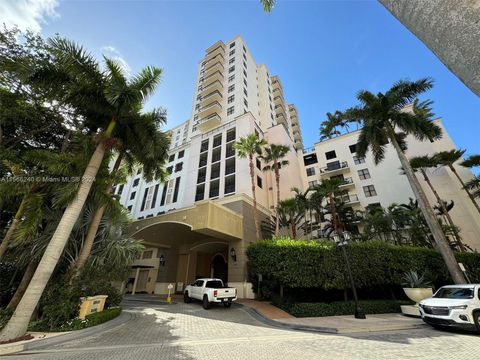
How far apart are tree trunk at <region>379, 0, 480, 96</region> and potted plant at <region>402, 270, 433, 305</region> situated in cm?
1567

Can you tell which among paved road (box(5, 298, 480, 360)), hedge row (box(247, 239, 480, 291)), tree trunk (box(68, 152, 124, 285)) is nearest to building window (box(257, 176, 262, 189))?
hedge row (box(247, 239, 480, 291))

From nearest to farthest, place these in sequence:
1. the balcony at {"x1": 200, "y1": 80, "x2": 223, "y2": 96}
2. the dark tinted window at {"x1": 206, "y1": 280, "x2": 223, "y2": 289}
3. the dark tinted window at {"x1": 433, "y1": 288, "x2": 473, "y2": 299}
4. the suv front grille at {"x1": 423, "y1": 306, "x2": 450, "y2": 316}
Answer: the suv front grille at {"x1": 423, "y1": 306, "x2": 450, "y2": 316} → the dark tinted window at {"x1": 433, "y1": 288, "x2": 473, "y2": 299} → the dark tinted window at {"x1": 206, "y1": 280, "x2": 223, "y2": 289} → the balcony at {"x1": 200, "y1": 80, "x2": 223, "y2": 96}

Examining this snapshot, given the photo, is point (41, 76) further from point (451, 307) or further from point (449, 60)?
point (451, 307)

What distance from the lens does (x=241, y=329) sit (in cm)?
879

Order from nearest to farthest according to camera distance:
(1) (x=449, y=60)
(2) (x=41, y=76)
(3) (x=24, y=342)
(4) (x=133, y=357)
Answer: (1) (x=449, y=60) → (4) (x=133, y=357) → (3) (x=24, y=342) → (2) (x=41, y=76)

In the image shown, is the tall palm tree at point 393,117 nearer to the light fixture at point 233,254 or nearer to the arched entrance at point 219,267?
the light fixture at point 233,254

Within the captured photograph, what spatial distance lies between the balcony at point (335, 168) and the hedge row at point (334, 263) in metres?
19.2

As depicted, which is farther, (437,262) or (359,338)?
(437,262)

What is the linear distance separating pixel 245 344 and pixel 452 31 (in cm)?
830

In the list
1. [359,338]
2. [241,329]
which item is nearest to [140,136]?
[241,329]

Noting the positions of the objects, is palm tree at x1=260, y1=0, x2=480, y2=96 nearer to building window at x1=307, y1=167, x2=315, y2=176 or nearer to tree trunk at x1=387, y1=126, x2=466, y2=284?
tree trunk at x1=387, y1=126, x2=466, y2=284

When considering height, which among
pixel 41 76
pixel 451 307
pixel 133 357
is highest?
pixel 41 76

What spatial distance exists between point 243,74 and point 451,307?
4078cm

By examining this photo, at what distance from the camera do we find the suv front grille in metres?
7.99
